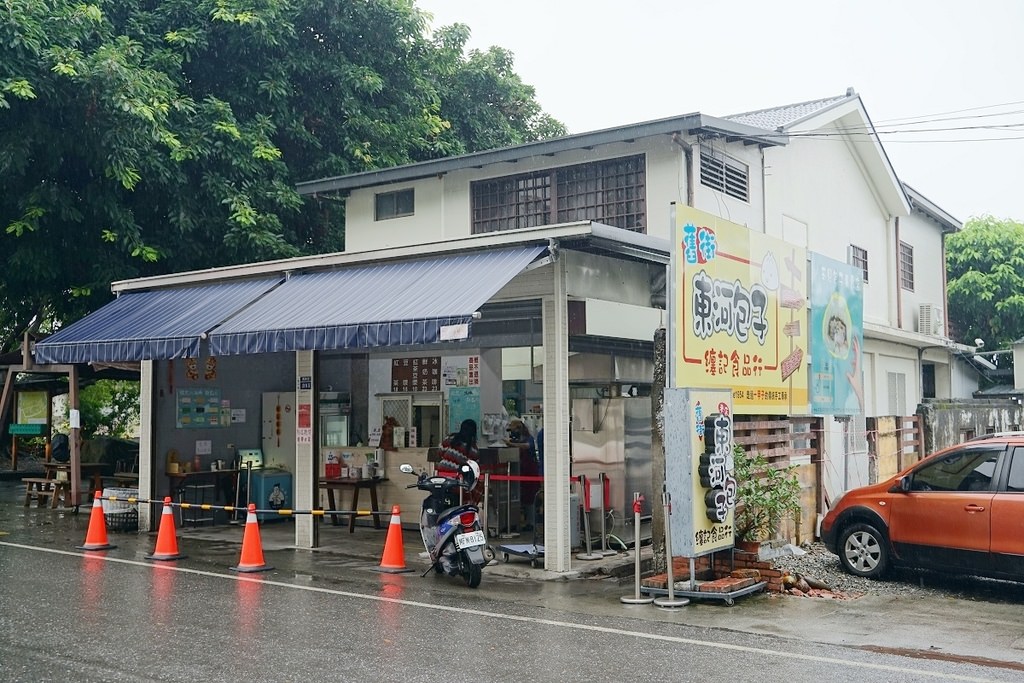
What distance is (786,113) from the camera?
68.0ft

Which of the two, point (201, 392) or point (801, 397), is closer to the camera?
point (801, 397)

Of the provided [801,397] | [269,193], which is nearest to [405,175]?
[269,193]

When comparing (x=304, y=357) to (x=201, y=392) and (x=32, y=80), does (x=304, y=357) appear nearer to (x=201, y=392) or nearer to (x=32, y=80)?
(x=201, y=392)

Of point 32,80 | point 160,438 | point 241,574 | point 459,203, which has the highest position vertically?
point 32,80

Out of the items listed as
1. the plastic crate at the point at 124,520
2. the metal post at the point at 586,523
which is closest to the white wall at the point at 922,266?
the metal post at the point at 586,523

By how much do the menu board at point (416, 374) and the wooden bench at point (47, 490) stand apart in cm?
676

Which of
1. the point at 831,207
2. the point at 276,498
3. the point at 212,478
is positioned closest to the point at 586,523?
the point at 276,498

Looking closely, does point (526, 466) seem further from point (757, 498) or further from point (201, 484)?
point (201, 484)

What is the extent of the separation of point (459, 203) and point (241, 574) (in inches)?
364

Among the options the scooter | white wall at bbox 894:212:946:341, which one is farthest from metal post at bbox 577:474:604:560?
white wall at bbox 894:212:946:341

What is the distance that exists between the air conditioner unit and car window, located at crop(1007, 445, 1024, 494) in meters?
14.6

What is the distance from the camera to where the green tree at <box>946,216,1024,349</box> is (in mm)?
34375

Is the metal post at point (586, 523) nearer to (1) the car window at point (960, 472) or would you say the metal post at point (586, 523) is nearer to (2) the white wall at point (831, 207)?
(1) the car window at point (960, 472)

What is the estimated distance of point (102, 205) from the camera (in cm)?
1891
